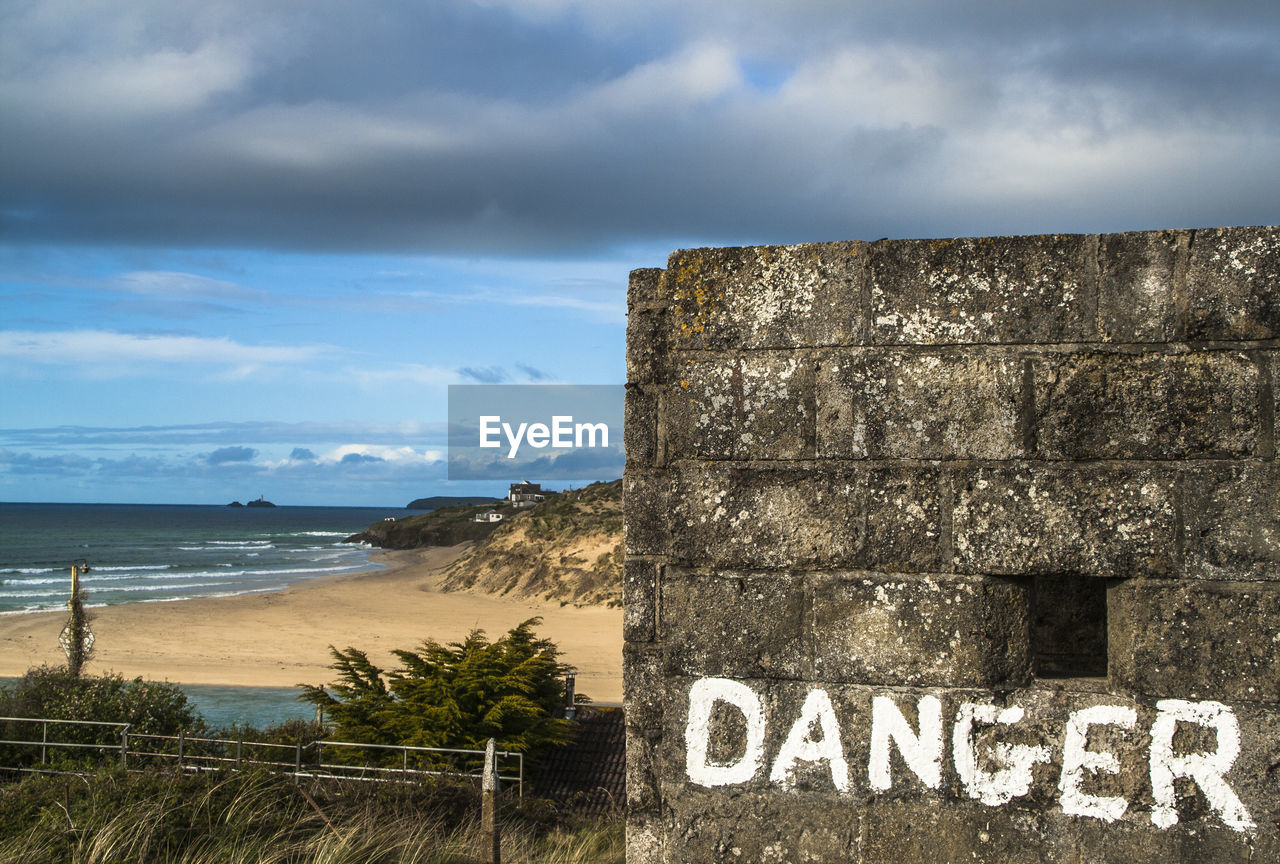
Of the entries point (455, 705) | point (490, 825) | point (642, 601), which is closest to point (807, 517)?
point (642, 601)

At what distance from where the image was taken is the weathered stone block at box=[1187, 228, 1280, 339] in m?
2.55

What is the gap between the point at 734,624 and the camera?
8.95ft

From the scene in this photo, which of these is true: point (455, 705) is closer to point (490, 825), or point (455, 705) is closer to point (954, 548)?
point (490, 825)

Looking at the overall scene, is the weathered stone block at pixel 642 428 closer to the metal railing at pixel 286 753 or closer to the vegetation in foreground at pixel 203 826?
the vegetation in foreground at pixel 203 826

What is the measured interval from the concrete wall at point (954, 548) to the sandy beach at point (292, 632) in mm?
23055

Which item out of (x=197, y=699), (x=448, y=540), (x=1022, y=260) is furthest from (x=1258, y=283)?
(x=448, y=540)

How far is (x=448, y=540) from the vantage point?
85.5m

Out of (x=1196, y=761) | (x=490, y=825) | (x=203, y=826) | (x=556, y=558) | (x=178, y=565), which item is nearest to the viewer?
(x=1196, y=761)

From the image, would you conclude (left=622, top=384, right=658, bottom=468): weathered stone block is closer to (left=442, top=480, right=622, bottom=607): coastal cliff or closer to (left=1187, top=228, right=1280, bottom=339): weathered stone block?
(left=1187, top=228, right=1280, bottom=339): weathered stone block

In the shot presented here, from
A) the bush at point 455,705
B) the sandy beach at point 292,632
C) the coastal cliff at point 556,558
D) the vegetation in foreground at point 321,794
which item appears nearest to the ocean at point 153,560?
the sandy beach at point 292,632

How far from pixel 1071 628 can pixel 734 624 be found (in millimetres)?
990

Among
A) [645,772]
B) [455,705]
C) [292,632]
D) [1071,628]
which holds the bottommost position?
[292,632]

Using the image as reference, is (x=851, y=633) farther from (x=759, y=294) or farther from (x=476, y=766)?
(x=476, y=766)

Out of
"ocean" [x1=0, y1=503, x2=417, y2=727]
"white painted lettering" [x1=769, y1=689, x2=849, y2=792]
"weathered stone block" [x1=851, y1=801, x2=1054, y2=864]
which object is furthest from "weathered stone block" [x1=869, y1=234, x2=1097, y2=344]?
"ocean" [x1=0, y1=503, x2=417, y2=727]
